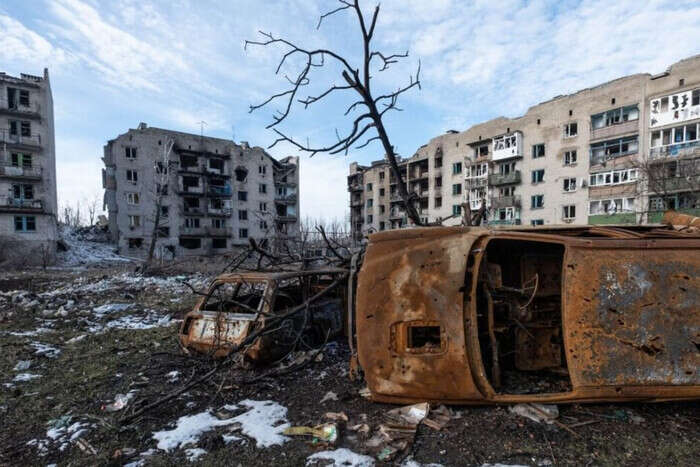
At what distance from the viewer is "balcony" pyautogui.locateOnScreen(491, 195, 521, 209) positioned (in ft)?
102

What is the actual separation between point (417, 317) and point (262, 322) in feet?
7.15

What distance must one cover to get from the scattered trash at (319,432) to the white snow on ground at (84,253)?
31499 millimetres

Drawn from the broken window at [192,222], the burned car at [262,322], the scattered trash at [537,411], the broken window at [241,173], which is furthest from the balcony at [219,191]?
the scattered trash at [537,411]

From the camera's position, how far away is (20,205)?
27562 millimetres

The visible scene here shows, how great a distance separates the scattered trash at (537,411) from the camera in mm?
2889

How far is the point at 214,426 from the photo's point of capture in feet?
10.5

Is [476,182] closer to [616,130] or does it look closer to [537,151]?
[537,151]

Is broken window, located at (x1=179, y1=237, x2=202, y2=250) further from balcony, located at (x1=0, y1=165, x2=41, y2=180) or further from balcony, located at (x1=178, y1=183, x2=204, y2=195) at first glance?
balcony, located at (x1=0, y1=165, x2=41, y2=180)

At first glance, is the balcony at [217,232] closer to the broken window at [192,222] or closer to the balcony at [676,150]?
the broken window at [192,222]

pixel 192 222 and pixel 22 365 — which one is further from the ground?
pixel 192 222

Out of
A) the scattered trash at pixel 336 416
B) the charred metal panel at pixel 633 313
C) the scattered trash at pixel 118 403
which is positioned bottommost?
the scattered trash at pixel 118 403

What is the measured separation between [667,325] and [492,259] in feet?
5.73

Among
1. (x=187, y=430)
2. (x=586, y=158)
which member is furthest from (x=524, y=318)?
(x=586, y=158)

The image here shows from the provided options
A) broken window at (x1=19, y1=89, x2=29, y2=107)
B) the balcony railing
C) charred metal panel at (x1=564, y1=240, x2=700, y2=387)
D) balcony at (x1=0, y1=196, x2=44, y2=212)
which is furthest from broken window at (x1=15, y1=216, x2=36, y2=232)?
charred metal panel at (x1=564, y1=240, x2=700, y2=387)
